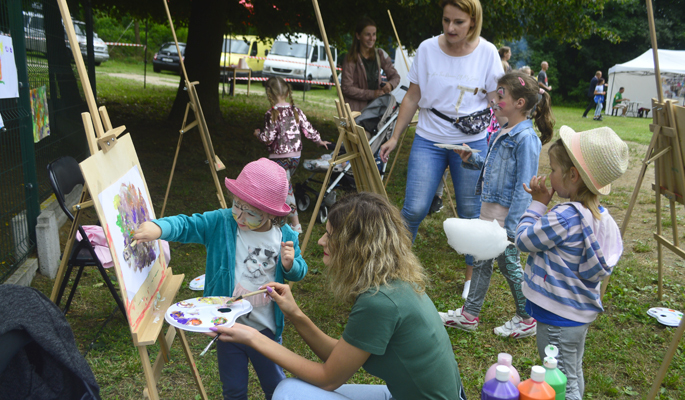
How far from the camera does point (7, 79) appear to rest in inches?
140

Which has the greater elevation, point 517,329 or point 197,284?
point 517,329

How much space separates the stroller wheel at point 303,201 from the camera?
6070mm

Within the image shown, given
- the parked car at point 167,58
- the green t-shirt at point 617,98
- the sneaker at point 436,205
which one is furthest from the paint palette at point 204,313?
the green t-shirt at point 617,98

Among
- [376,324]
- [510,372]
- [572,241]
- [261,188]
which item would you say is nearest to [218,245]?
[261,188]

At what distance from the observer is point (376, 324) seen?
5.77 feet

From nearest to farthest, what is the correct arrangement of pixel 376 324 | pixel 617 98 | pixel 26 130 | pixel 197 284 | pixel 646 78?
pixel 376 324 < pixel 197 284 < pixel 26 130 < pixel 646 78 < pixel 617 98

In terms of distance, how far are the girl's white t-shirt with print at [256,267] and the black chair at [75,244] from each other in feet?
3.05

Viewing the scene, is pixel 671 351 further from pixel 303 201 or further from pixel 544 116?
pixel 303 201

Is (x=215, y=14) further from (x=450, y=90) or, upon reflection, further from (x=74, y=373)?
(x=74, y=373)

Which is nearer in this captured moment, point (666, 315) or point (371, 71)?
point (666, 315)

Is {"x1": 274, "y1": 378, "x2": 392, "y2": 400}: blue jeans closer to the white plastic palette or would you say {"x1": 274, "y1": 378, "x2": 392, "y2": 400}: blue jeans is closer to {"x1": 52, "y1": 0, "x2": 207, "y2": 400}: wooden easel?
{"x1": 52, "y1": 0, "x2": 207, "y2": 400}: wooden easel

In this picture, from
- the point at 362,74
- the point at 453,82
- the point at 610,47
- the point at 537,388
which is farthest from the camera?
the point at 610,47

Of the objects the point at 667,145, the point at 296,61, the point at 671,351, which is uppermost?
the point at 667,145

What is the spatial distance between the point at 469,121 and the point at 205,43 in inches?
255
